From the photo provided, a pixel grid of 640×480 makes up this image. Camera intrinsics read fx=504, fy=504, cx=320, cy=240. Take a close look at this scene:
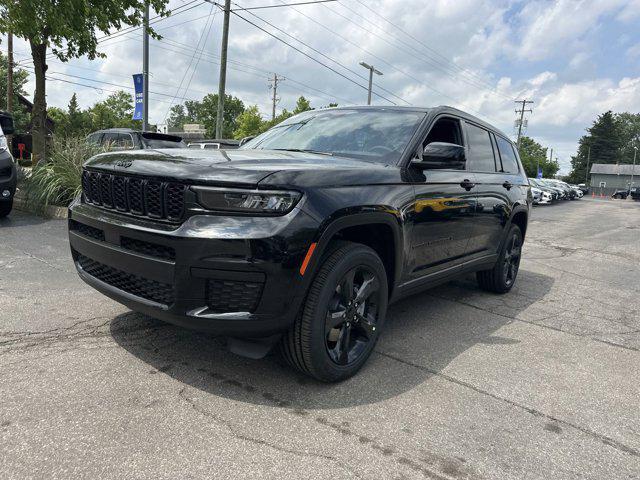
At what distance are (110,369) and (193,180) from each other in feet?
4.15

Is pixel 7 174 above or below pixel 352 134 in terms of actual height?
below

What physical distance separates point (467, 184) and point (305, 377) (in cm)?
221

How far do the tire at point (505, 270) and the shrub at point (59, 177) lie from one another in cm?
702

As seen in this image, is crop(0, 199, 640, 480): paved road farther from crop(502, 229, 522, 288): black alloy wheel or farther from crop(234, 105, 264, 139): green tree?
crop(234, 105, 264, 139): green tree

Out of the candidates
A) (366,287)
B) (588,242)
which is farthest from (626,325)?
(588,242)

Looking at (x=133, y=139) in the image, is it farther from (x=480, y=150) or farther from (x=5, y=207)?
(x=480, y=150)

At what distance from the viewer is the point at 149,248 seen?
2.61 meters

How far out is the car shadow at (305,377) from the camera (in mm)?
2797

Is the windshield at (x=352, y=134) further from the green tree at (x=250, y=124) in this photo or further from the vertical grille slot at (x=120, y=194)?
the green tree at (x=250, y=124)

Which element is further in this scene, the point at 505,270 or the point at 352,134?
the point at 505,270

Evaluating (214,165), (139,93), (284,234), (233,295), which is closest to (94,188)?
(214,165)

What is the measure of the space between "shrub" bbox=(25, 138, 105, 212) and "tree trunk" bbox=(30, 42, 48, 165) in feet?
8.71

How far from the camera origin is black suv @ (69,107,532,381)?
2.47 metres

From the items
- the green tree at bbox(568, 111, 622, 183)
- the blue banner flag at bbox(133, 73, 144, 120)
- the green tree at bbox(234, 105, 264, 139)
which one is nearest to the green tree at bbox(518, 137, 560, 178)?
the green tree at bbox(568, 111, 622, 183)
